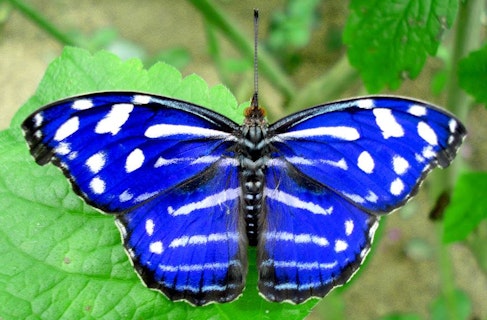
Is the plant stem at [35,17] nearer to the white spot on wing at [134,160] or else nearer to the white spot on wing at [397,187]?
the white spot on wing at [134,160]

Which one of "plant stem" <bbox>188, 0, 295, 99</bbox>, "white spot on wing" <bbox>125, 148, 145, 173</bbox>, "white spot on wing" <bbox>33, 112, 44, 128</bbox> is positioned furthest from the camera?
"plant stem" <bbox>188, 0, 295, 99</bbox>

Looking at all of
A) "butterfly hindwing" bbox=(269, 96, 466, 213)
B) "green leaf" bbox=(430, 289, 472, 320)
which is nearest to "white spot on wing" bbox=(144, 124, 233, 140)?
"butterfly hindwing" bbox=(269, 96, 466, 213)

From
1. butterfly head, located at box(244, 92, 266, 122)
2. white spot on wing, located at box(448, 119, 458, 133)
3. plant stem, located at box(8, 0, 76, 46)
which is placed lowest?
white spot on wing, located at box(448, 119, 458, 133)

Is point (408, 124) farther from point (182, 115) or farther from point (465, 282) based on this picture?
point (465, 282)

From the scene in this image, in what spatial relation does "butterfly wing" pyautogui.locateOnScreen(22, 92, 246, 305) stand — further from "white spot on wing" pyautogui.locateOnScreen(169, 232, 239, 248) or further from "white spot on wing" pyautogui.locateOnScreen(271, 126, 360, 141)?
"white spot on wing" pyautogui.locateOnScreen(271, 126, 360, 141)

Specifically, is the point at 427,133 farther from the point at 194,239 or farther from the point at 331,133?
the point at 194,239

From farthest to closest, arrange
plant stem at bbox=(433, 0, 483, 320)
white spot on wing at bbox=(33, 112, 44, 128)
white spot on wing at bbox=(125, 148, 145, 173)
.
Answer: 1. plant stem at bbox=(433, 0, 483, 320)
2. white spot on wing at bbox=(125, 148, 145, 173)
3. white spot on wing at bbox=(33, 112, 44, 128)
